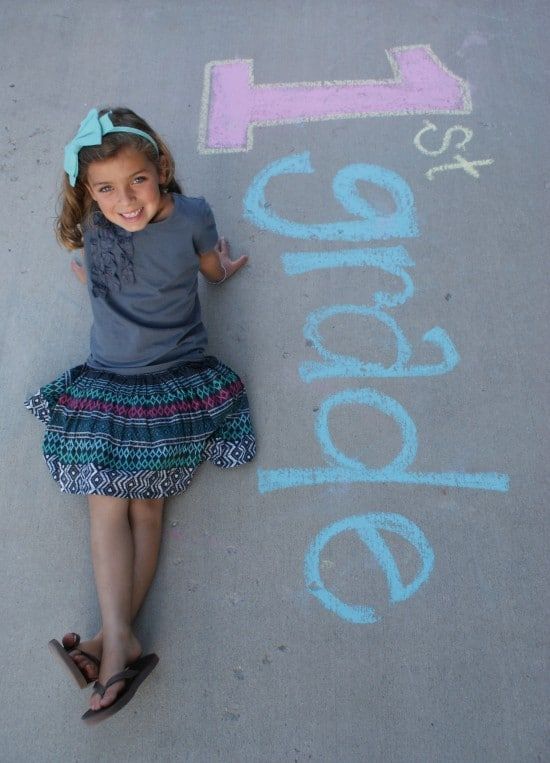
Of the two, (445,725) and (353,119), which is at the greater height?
→ (353,119)

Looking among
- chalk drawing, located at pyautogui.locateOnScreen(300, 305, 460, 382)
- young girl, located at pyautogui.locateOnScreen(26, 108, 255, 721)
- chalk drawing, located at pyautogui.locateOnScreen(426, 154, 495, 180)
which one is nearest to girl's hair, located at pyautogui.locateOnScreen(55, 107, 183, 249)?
young girl, located at pyautogui.locateOnScreen(26, 108, 255, 721)

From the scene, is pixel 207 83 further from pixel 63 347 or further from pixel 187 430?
pixel 187 430

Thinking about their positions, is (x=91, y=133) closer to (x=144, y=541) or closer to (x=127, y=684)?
(x=144, y=541)

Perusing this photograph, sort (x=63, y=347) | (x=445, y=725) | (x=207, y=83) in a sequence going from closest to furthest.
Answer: (x=445, y=725) → (x=63, y=347) → (x=207, y=83)

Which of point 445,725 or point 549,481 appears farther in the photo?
point 549,481

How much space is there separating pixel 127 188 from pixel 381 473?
982 millimetres

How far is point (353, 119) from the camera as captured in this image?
7.94ft

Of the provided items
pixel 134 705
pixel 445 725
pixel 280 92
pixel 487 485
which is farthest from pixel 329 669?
pixel 280 92

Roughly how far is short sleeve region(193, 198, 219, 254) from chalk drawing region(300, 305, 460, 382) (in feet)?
1.28

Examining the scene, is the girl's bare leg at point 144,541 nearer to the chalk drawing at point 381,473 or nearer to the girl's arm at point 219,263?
the chalk drawing at point 381,473

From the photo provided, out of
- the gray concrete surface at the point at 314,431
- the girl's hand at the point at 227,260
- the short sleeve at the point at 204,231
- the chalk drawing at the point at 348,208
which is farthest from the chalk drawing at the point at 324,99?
the short sleeve at the point at 204,231

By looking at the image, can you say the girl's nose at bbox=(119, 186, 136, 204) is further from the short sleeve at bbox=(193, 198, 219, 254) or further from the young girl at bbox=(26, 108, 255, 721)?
the short sleeve at bbox=(193, 198, 219, 254)

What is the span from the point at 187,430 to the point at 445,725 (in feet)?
3.07

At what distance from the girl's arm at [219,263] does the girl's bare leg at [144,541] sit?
0.68m
